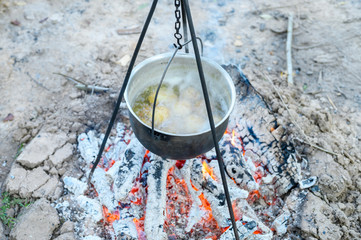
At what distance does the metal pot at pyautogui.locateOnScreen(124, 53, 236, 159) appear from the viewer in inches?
75.5

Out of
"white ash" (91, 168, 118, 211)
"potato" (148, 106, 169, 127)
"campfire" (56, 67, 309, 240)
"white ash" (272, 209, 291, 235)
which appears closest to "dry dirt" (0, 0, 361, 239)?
"white ash" (272, 209, 291, 235)

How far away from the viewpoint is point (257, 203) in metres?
2.65

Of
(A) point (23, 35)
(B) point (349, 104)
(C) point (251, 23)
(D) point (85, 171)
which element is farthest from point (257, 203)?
(A) point (23, 35)

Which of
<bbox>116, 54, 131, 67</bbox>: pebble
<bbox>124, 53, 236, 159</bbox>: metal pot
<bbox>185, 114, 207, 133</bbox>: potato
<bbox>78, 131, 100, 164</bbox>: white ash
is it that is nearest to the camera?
<bbox>124, 53, 236, 159</bbox>: metal pot

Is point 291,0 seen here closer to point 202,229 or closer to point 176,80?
point 176,80

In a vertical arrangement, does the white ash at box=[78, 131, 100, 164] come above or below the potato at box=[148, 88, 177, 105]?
below

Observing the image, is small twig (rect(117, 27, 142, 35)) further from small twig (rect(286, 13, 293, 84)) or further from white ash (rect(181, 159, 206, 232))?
white ash (rect(181, 159, 206, 232))

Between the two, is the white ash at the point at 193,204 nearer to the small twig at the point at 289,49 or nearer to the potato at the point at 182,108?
the potato at the point at 182,108

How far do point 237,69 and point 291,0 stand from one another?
8.40ft

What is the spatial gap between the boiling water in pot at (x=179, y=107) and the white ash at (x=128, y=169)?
0.44 m

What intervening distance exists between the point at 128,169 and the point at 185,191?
521 mm

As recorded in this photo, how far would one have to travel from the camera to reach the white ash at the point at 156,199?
7.52 ft

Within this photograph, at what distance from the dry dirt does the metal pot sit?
0.96 m

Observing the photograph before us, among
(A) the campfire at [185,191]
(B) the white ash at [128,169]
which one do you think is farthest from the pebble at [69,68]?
(B) the white ash at [128,169]
